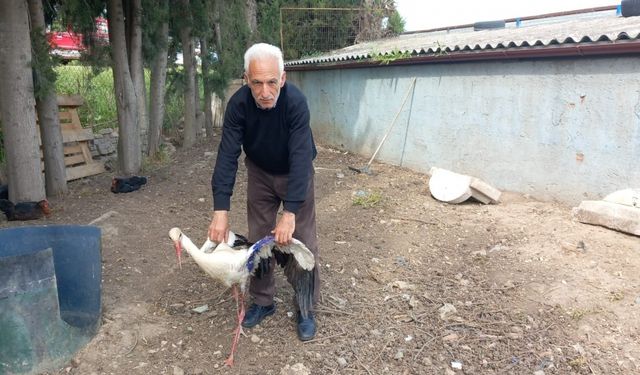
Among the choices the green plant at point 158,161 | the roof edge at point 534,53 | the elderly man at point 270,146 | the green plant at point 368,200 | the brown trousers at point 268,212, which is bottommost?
the green plant at point 368,200

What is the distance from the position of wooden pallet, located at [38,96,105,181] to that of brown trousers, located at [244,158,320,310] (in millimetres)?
6097

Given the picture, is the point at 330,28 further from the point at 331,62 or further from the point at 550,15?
the point at 550,15

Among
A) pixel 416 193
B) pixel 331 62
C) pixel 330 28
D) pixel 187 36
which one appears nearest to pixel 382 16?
pixel 330 28

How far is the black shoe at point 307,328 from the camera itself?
3.27 meters

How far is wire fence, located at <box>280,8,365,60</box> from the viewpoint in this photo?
15961 mm

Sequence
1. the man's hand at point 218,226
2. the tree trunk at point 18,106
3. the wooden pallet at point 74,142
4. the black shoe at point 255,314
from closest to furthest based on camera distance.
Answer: the man's hand at point 218,226, the black shoe at point 255,314, the tree trunk at point 18,106, the wooden pallet at point 74,142

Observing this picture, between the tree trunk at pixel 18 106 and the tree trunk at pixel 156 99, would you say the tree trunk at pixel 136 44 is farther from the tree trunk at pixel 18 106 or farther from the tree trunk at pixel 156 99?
the tree trunk at pixel 18 106

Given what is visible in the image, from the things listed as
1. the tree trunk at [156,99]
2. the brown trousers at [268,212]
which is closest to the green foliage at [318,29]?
the tree trunk at [156,99]

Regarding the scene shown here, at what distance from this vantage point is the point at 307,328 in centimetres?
330

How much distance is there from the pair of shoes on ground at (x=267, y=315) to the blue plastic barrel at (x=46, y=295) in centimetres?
101

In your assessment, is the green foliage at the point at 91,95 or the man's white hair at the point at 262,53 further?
the green foliage at the point at 91,95

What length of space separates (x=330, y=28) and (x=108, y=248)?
44.0ft

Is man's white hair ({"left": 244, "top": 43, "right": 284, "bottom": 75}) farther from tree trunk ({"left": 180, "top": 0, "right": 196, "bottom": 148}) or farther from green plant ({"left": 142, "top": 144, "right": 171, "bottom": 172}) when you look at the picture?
tree trunk ({"left": 180, "top": 0, "right": 196, "bottom": 148})

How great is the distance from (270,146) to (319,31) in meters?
14.3
